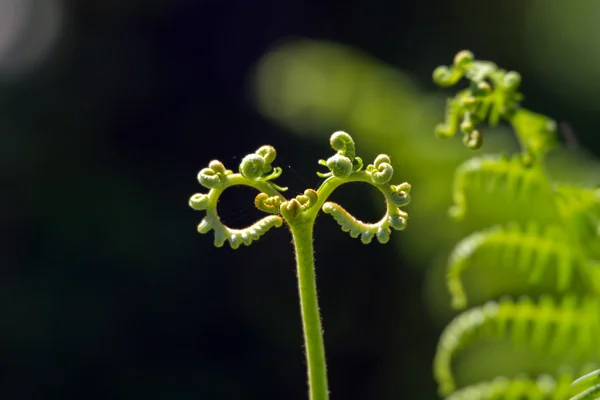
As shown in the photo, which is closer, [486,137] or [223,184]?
[223,184]

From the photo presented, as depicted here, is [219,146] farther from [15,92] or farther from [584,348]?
[584,348]

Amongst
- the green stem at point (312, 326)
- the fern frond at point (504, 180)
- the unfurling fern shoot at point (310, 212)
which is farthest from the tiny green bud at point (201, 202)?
the fern frond at point (504, 180)

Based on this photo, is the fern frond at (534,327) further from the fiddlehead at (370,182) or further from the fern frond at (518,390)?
the fiddlehead at (370,182)

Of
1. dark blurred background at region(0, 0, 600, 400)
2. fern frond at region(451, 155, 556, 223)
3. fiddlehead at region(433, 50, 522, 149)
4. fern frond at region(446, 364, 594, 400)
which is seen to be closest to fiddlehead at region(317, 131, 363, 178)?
fiddlehead at region(433, 50, 522, 149)

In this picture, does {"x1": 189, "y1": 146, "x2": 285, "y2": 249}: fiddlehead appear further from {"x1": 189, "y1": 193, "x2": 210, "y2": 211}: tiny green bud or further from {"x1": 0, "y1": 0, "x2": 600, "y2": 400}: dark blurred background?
{"x1": 0, "y1": 0, "x2": 600, "y2": 400}: dark blurred background

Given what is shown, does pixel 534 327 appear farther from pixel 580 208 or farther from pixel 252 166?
pixel 252 166

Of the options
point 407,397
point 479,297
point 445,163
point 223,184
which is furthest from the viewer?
point 407,397

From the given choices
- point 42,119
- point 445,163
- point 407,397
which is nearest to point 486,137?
point 445,163
